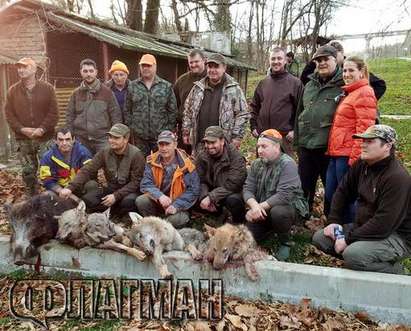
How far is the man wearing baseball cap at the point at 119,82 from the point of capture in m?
7.38

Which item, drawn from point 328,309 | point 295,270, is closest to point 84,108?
point 295,270

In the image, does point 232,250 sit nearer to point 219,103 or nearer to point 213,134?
point 213,134

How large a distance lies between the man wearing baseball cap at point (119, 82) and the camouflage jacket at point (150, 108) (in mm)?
407

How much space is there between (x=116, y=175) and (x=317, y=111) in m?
3.01

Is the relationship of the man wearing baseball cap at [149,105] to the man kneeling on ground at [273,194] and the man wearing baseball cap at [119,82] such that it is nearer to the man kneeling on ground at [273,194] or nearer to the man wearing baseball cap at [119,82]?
the man wearing baseball cap at [119,82]

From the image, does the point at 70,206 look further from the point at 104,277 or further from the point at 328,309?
the point at 328,309

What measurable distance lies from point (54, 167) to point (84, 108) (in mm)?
1173

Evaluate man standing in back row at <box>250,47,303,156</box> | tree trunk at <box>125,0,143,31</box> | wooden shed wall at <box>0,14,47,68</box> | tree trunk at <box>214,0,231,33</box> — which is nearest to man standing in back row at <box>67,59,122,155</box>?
man standing in back row at <box>250,47,303,156</box>

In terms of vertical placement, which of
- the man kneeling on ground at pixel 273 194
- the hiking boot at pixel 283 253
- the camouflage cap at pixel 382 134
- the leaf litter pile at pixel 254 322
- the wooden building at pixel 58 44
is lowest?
the leaf litter pile at pixel 254 322

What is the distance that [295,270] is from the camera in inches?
177

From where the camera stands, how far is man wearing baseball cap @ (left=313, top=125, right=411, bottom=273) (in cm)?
423

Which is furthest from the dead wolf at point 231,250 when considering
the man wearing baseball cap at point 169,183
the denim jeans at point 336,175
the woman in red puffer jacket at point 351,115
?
the woman in red puffer jacket at point 351,115

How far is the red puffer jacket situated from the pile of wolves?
159 centimetres

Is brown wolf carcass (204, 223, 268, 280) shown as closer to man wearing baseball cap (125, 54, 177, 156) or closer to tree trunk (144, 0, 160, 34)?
man wearing baseball cap (125, 54, 177, 156)
